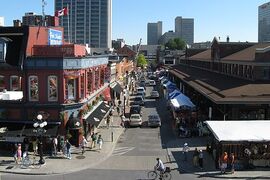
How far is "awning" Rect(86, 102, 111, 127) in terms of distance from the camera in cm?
3753

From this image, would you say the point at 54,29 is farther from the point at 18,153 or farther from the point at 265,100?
the point at 265,100

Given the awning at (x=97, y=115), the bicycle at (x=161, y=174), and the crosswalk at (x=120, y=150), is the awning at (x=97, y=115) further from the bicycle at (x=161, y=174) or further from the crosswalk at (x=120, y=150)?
the bicycle at (x=161, y=174)

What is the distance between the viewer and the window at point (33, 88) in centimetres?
3428

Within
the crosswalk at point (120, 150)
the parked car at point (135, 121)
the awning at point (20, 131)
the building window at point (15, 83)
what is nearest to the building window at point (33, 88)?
the awning at point (20, 131)

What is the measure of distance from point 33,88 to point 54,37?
9.19 metres

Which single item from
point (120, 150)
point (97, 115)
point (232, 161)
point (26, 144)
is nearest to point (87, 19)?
point (97, 115)

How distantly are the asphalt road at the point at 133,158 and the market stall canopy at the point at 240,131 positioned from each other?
12.1 ft

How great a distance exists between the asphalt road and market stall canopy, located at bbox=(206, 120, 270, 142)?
12.1 feet

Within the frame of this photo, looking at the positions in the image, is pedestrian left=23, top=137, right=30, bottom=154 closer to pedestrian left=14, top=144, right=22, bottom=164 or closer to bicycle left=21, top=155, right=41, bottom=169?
pedestrian left=14, top=144, right=22, bottom=164

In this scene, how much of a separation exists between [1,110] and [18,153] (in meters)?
5.43

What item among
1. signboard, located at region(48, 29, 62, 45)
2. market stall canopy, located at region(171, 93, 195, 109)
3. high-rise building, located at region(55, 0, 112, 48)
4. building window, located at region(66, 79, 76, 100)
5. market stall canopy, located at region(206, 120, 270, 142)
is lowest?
market stall canopy, located at region(206, 120, 270, 142)

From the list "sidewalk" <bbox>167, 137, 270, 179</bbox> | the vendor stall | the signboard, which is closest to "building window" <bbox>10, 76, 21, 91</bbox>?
the signboard

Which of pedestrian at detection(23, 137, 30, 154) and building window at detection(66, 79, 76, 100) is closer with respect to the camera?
pedestrian at detection(23, 137, 30, 154)

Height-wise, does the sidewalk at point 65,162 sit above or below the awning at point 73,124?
below
